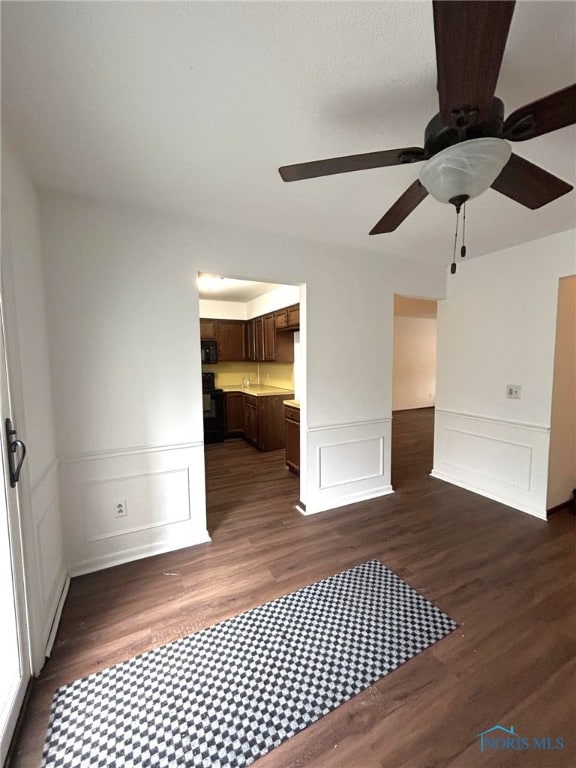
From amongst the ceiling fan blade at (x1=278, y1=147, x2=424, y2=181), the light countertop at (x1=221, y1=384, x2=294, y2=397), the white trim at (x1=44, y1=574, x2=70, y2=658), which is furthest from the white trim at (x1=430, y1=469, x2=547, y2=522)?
the white trim at (x1=44, y1=574, x2=70, y2=658)

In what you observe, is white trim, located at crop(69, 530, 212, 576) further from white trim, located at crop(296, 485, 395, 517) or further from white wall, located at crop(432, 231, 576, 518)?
white wall, located at crop(432, 231, 576, 518)

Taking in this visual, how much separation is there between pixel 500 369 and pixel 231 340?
4.15 m

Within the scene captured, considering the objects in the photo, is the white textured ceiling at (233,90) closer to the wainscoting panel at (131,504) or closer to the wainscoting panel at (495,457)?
the wainscoting panel at (131,504)

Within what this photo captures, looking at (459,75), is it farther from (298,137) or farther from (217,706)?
(217,706)

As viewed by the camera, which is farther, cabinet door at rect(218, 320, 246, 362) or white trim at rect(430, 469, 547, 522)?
cabinet door at rect(218, 320, 246, 362)

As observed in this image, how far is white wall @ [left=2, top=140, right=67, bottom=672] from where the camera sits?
4.51ft

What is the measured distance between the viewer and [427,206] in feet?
6.76

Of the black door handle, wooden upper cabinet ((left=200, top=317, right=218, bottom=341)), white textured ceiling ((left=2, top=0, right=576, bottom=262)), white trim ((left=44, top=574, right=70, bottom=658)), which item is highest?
white textured ceiling ((left=2, top=0, right=576, bottom=262))

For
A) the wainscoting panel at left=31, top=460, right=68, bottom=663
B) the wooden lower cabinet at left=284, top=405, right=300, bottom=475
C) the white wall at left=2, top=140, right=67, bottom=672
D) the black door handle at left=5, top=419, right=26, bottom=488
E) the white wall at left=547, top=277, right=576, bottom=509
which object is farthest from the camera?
the wooden lower cabinet at left=284, top=405, right=300, bottom=475

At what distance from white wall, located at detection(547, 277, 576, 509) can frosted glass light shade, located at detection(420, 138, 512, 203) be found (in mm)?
2222

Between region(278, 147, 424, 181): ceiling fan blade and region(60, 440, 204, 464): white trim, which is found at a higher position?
region(278, 147, 424, 181): ceiling fan blade

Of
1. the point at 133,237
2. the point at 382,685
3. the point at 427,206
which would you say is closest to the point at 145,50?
the point at 133,237

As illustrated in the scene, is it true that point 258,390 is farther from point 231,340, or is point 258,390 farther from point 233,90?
point 233,90

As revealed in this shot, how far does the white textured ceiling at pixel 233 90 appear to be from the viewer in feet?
3.09
